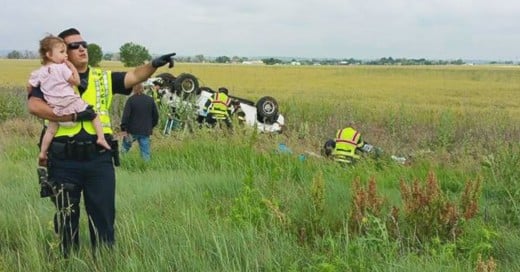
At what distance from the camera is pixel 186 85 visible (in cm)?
1134

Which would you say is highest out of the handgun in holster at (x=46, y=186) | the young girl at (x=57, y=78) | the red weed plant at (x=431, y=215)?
the young girl at (x=57, y=78)

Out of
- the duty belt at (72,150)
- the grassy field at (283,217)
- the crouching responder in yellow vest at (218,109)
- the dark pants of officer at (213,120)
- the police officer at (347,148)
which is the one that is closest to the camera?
the grassy field at (283,217)

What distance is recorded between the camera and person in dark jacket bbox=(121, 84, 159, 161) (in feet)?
28.6

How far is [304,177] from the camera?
5996 mm

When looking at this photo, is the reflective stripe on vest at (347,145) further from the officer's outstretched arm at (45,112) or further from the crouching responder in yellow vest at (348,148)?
the officer's outstretched arm at (45,112)

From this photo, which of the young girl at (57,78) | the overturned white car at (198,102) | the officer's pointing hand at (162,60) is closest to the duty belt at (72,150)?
the young girl at (57,78)

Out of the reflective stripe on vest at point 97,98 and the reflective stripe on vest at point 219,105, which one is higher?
the reflective stripe on vest at point 97,98

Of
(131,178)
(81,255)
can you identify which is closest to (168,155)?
(131,178)

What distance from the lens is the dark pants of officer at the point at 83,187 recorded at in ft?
11.8

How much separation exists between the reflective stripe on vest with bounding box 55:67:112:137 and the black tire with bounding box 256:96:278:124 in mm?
7926

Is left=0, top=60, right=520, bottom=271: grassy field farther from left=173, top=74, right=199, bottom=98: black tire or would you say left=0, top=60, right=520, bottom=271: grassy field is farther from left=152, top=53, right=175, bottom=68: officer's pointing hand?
left=173, top=74, right=199, bottom=98: black tire

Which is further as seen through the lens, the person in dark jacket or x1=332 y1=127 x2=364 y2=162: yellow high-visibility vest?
the person in dark jacket

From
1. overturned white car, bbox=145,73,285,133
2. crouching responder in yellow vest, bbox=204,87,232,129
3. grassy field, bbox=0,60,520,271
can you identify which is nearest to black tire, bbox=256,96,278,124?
overturned white car, bbox=145,73,285,133

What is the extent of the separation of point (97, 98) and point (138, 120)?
5194mm
